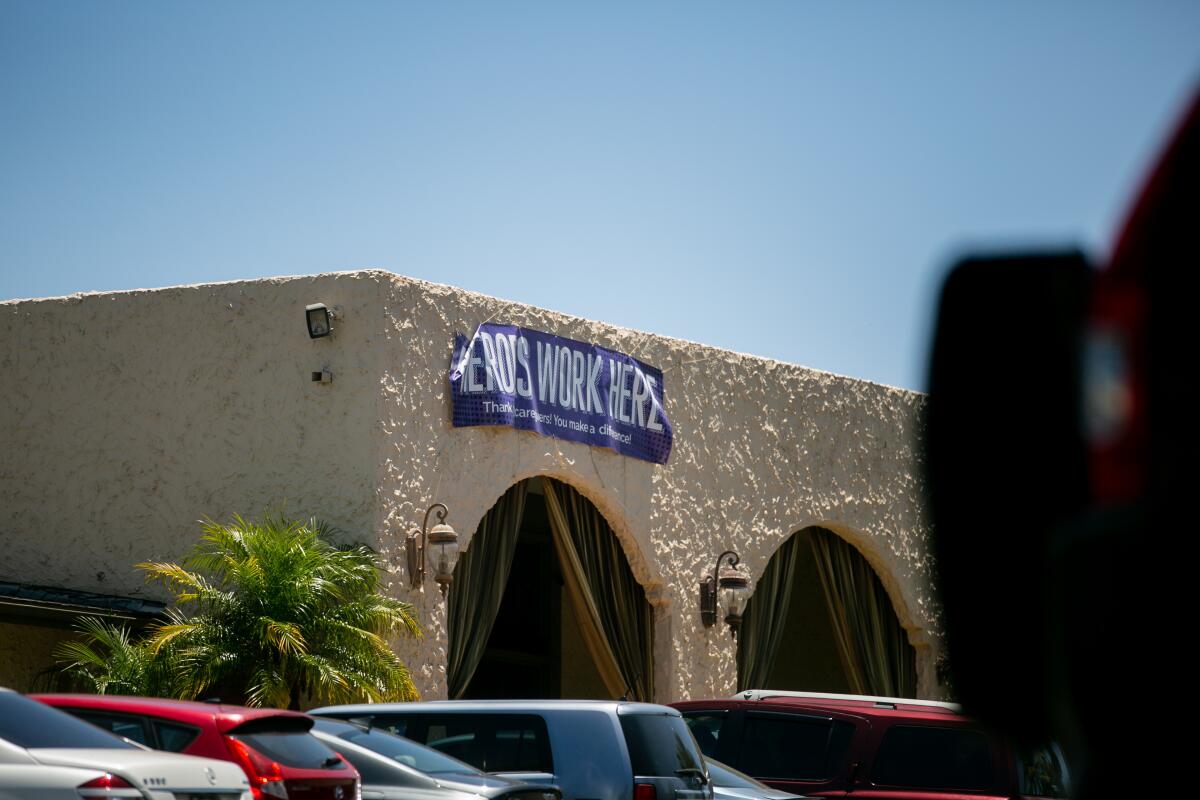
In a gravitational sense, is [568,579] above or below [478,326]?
below

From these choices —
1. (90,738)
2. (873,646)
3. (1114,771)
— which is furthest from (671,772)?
(873,646)

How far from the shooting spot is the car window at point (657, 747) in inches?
424

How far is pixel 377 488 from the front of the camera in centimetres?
1758

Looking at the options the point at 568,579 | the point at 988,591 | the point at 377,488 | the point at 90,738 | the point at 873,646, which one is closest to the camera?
the point at 988,591

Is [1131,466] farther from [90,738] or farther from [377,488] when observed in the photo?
[377,488]

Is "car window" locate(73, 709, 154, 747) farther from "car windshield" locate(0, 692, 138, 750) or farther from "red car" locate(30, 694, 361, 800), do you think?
"car windshield" locate(0, 692, 138, 750)

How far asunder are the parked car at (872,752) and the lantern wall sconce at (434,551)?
17.2 ft

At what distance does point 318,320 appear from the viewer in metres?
18.1

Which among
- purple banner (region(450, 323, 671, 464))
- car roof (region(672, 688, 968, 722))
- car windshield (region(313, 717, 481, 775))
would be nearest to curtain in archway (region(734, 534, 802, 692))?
purple banner (region(450, 323, 671, 464))

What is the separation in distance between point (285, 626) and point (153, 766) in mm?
8213

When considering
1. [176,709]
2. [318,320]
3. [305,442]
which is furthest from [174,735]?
[318,320]

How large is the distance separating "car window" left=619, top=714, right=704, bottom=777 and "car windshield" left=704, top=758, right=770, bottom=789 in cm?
63

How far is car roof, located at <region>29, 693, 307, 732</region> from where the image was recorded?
8.72 metres

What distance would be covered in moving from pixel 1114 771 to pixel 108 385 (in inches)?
760
